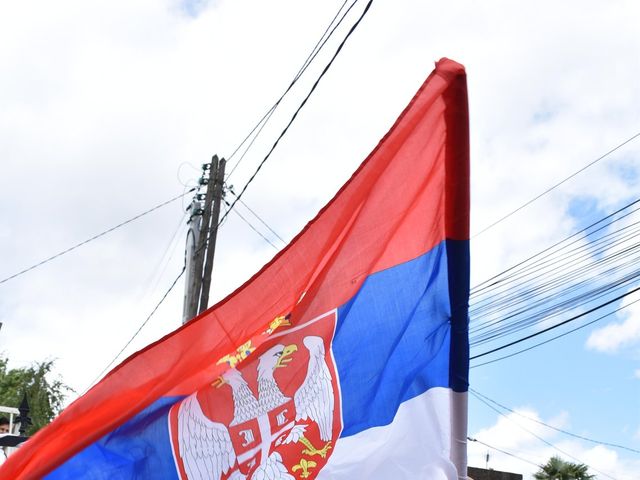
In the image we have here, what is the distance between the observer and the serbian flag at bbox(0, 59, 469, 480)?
334 centimetres

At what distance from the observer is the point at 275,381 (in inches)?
141

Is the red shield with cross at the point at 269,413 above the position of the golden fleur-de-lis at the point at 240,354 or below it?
below

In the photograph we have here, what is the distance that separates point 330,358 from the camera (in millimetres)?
3531

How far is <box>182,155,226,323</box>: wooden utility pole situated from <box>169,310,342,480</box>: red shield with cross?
8126 millimetres

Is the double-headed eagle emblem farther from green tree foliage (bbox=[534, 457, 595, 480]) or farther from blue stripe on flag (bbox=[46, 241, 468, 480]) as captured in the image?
green tree foliage (bbox=[534, 457, 595, 480])

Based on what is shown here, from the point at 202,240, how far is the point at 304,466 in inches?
375

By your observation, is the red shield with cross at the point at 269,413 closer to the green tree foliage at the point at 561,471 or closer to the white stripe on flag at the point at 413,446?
the white stripe on flag at the point at 413,446

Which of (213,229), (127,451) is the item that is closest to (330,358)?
(127,451)

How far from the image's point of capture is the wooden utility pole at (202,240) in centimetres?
1212

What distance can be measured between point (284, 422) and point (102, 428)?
2.58 ft

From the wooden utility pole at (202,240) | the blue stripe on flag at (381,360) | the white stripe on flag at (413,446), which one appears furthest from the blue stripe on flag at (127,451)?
the wooden utility pole at (202,240)

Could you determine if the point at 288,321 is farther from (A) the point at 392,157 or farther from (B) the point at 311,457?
(A) the point at 392,157

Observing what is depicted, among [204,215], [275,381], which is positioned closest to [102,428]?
[275,381]

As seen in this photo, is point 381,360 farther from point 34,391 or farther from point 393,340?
point 34,391
